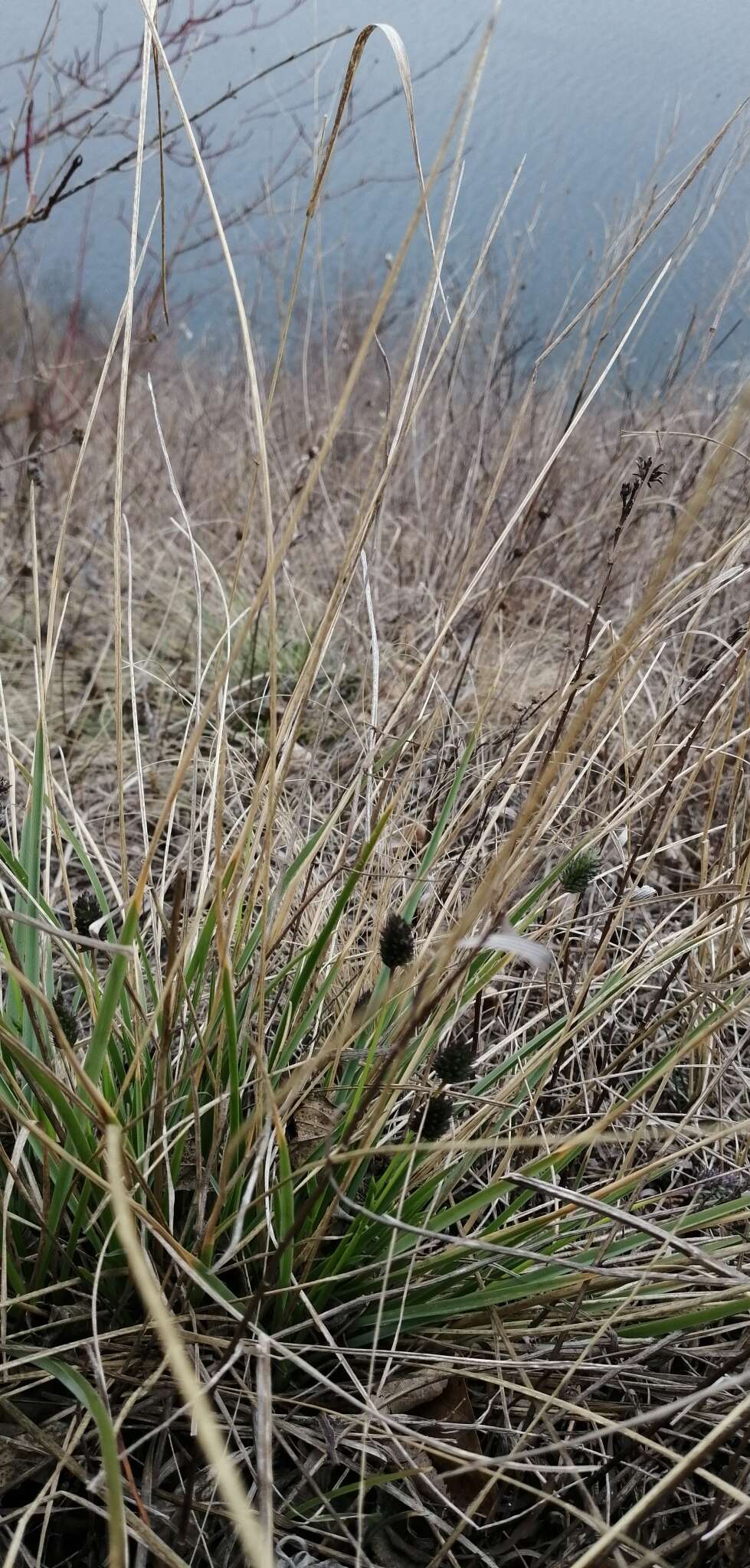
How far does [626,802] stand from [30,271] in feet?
13.2

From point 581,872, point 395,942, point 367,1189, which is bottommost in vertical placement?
point 367,1189

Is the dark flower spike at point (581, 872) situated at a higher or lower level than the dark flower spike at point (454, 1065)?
lower

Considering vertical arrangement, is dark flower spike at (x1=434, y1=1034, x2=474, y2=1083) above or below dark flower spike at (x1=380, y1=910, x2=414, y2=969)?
below

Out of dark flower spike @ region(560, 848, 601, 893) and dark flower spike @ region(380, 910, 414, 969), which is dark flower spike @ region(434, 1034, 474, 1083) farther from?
dark flower spike @ region(560, 848, 601, 893)

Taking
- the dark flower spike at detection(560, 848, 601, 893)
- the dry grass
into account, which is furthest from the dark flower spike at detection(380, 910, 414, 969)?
the dark flower spike at detection(560, 848, 601, 893)

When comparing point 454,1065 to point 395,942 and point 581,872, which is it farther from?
point 581,872

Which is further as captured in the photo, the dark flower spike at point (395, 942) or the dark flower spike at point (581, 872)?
the dark flower spike at point (581, 872)

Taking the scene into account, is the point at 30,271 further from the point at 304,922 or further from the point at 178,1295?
the point at 178,1295

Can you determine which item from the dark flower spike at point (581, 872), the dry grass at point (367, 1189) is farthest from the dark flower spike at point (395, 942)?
the dark flower spike at point (581, 872)

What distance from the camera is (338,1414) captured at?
79cm

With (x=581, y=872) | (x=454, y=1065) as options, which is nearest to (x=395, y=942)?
(x=454, y=1065)

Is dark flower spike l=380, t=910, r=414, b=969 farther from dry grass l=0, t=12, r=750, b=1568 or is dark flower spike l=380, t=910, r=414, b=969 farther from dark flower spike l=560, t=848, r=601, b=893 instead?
dark flower spike l=560, t=848, r=601, b=893

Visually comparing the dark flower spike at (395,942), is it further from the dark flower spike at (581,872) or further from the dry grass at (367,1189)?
the dark flower spike at (581,872)

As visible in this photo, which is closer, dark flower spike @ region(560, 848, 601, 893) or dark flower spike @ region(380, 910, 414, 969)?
dark flower spike @ region(380, 910, 414, 969)
